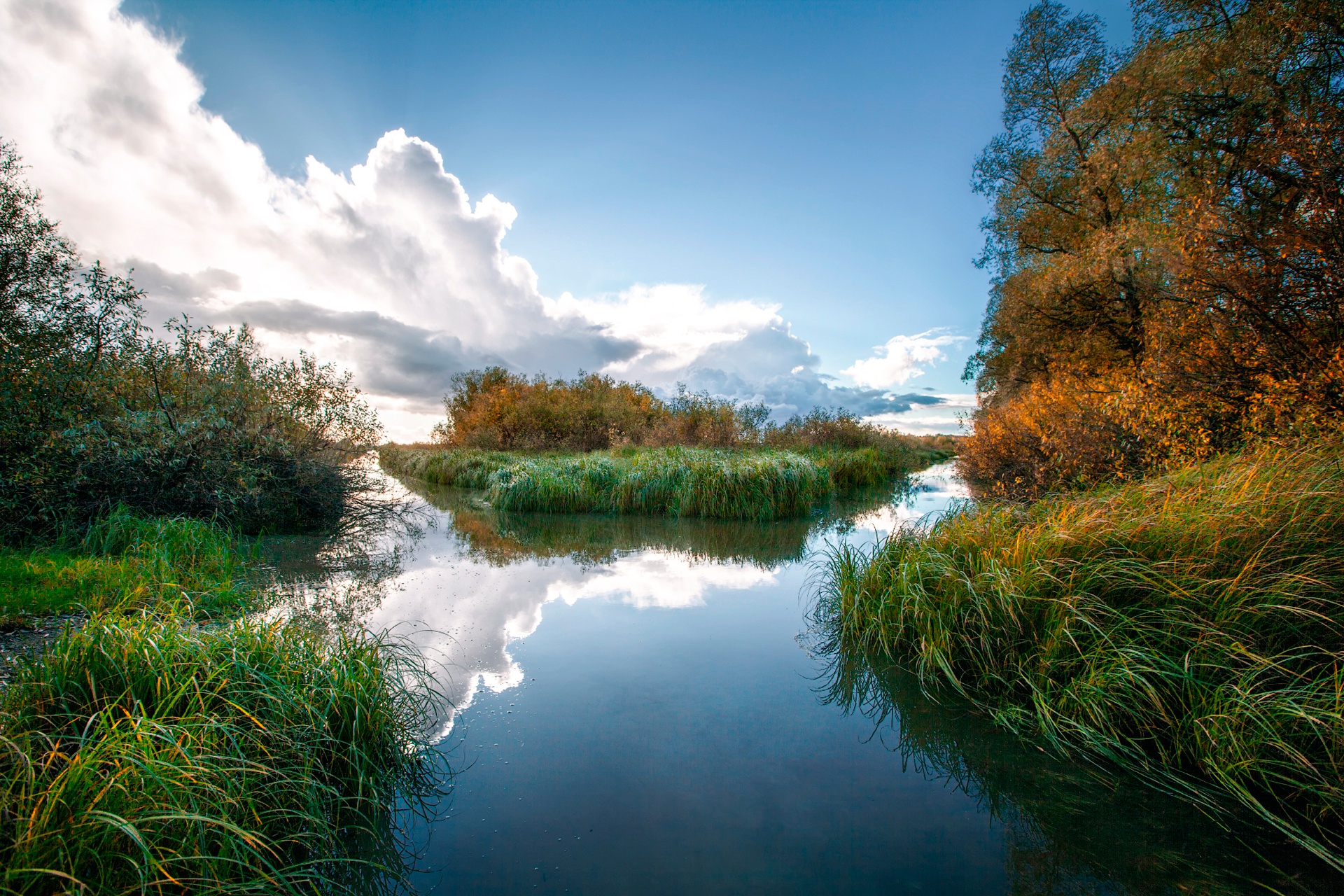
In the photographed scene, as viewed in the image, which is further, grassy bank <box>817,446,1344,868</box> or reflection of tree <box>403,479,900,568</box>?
reflection of tree <box>403,479,900,568</box>

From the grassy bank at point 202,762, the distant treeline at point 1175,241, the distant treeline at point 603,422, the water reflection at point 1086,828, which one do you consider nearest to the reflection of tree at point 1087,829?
the water reflection at point 1086,828

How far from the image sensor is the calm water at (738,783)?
94.3 inches

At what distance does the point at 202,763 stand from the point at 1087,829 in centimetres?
391

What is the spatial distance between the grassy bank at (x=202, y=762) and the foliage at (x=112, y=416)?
13.5 ft

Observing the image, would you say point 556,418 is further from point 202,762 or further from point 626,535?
point 202,762

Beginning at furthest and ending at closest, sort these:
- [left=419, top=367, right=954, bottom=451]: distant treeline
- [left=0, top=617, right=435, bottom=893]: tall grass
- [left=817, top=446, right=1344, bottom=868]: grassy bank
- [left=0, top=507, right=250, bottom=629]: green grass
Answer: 1. [left=419, top=367, right=954, bottom=451]: distant treeline
2. [left=0, top=507, right=250, bottom=629]: green grass
3. [left=817, top=446, right=1344, bottom=868]: grassy bank
4. [left=0, top=617, right=435, bottom=893]: tall grass

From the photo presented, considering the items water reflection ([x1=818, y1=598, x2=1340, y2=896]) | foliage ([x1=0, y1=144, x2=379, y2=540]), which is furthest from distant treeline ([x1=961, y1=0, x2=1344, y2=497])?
foliage ([x1=0, y1=144, x2=379, y2=540])

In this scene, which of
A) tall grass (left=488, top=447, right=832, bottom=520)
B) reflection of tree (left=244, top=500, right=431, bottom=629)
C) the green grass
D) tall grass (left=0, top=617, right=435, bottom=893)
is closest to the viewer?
tall grass (left=0, top=617, right=435, bottom=893)

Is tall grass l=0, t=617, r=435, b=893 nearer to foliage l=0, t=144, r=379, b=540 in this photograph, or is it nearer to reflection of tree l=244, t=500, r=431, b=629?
reflection of tree l=244, t=500, r=431, b=629

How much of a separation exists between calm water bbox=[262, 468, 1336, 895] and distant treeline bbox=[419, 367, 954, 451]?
1611 cm

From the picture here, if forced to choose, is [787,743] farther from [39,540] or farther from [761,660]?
[39,540]

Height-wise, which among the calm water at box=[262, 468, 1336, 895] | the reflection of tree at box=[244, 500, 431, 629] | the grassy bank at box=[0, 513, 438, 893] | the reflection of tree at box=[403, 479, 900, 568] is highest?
the grassy bank at box=[0, 513, 438, 893]

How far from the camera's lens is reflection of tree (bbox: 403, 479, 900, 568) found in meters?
8.99

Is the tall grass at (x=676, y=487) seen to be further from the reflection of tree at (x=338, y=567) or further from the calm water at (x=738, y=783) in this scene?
the calm water at (x=738, y=783)
